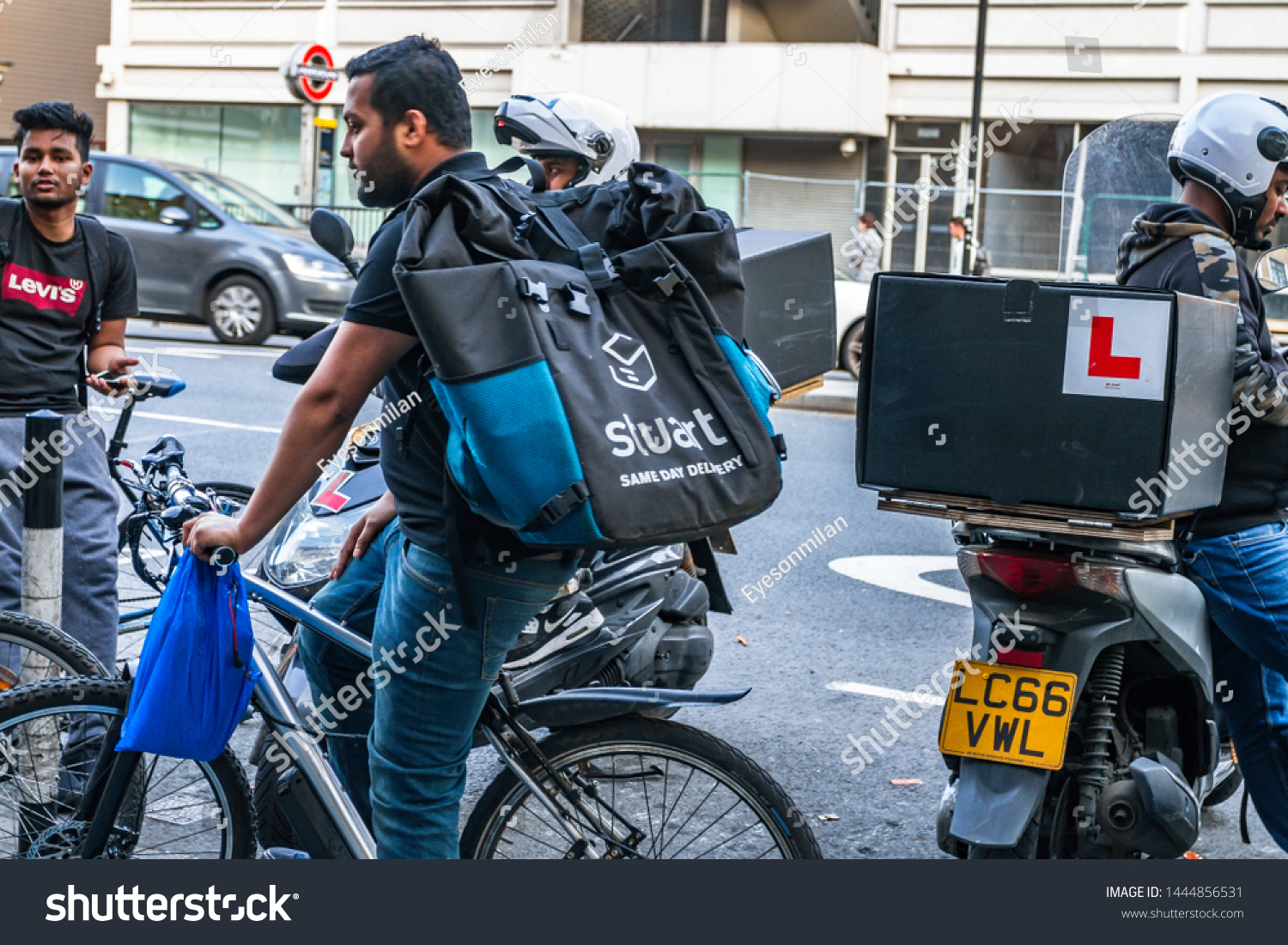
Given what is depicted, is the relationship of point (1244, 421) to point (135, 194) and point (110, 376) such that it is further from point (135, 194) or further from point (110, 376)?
point (135, 194)

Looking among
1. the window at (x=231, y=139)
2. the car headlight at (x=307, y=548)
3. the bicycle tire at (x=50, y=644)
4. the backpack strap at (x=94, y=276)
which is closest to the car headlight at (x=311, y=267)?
the backpack strap at (x=94, y=276)

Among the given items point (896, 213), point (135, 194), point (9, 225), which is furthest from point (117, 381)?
point (896, 213)

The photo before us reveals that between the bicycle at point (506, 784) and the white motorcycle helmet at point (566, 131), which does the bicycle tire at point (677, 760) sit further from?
the white motorcycle helmet at point (566, 131)

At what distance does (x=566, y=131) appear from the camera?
4953 mm

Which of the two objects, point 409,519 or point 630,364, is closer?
point 630,364

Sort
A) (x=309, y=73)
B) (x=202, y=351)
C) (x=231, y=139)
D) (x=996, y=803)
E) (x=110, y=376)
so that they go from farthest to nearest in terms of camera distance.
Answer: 1. (x=231, y=139)
2. (x=309, y=73)
3. (x=202, y=351)
4. (x=110, y=376)
5. (x=996, y=803)

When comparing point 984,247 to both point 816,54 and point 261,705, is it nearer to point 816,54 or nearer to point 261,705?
point 816,54

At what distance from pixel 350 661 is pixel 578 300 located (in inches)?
43.8

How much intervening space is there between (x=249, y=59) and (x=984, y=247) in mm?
15306

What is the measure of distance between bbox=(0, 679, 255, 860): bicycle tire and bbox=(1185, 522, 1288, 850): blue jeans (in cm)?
209

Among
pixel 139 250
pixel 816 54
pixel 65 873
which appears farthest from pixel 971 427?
pixel 816 54

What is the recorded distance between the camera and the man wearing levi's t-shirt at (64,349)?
13.0 ft

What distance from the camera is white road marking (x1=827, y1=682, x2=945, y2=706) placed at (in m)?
5.32

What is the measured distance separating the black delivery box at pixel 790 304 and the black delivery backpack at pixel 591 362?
165cm
